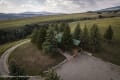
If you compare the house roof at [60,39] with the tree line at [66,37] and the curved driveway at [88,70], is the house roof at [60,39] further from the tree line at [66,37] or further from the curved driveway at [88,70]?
the curved driveway at [88,70]

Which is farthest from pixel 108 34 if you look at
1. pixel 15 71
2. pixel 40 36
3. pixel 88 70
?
pixel 15 71

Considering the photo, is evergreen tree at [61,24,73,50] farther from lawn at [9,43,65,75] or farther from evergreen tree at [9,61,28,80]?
evergreen tree at [9,61,28,80]

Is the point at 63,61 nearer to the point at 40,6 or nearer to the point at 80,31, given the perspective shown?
the point at 80,31

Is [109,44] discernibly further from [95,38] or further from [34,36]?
[34,36]

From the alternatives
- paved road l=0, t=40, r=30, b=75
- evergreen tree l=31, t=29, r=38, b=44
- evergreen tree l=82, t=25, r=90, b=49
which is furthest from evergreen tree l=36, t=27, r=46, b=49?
evergreen tree l=82, t=25, r=90, b=49

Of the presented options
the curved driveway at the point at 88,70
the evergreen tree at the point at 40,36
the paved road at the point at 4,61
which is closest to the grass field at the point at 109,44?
the curved driveway at the point at 88,70
